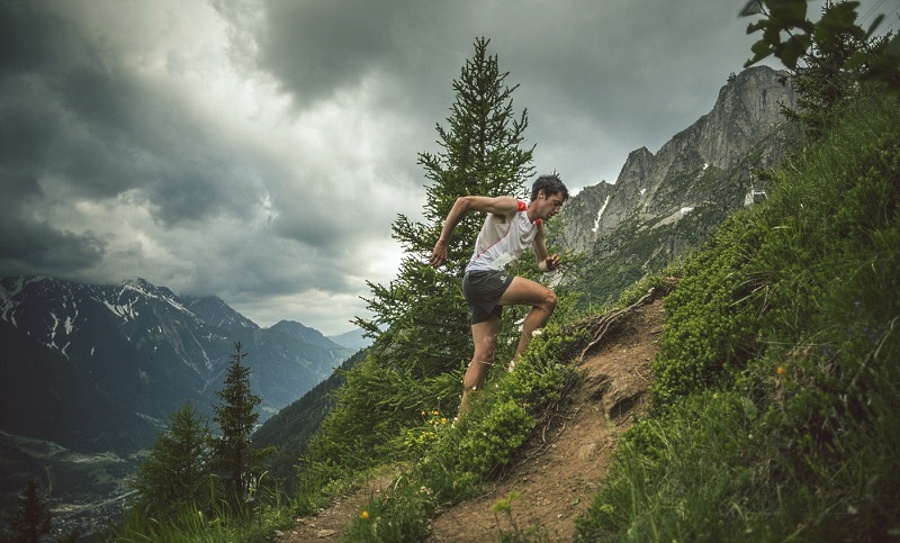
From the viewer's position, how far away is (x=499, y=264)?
5098mm

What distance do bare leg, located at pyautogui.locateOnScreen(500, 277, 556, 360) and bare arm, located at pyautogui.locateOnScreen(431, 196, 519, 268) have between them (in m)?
0.87

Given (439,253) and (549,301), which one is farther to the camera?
(549,301)

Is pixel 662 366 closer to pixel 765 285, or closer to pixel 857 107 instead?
pixel 765 285

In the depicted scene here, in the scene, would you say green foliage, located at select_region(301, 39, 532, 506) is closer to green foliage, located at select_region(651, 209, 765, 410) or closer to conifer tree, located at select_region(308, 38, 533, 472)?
conifer tree, located at select_region(308, 38, 533, 472)

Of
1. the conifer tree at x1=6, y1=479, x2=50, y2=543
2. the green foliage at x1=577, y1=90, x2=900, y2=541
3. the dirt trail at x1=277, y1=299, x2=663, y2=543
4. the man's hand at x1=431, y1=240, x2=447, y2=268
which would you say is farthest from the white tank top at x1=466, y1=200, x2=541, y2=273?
the conifer tree at x1=6, y1=479, x2=50, y2=543

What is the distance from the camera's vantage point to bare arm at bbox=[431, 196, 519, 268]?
486 centimetres

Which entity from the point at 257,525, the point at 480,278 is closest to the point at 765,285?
the point at 480,278

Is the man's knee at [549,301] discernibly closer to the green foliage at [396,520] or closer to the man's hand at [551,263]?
the man's hand at [551,263]

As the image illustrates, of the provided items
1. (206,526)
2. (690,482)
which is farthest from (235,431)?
(690,482)

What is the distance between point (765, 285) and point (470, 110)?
945cm

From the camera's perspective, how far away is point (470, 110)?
11312 mm

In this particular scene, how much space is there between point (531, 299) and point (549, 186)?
1426mm

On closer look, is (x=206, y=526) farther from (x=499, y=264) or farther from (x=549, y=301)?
(x=549, y=301)

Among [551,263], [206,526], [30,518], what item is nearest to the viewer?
[206,526]
